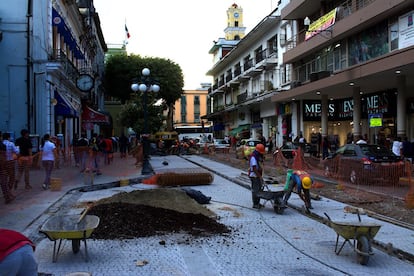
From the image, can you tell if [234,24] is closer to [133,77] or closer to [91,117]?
[133,77]

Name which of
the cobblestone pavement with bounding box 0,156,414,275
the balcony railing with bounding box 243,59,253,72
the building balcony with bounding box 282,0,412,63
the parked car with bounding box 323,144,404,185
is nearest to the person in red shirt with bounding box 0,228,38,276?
the cobblestone pavement with bounding box 0,156,414,275

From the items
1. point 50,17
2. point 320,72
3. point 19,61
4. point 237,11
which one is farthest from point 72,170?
point 237,11

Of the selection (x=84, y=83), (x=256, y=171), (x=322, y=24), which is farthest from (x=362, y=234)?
(x=84, y=83)

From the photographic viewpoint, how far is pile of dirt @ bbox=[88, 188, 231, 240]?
823 cm

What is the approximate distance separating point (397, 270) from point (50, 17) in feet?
78.3

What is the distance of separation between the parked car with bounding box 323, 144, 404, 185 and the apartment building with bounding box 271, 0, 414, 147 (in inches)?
199

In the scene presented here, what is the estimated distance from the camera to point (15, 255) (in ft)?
10.5

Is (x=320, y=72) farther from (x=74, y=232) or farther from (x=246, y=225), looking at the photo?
(x=74, y=232)

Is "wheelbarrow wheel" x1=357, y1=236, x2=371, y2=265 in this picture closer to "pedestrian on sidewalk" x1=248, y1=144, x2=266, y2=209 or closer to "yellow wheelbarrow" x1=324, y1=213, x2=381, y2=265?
"yellow wheelbarrow" x1=324, y1=213, x2=381, y2=265

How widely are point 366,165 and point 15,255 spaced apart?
45.5 feet

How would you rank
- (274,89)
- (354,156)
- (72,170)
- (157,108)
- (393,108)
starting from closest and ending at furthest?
(354,156)
(72,170)
(393,108)
(274,89)
(157,108)

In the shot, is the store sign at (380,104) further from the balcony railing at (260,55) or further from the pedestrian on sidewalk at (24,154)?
the pedestrian on sidewalk at (24,154)

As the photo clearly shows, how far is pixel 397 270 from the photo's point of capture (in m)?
6.31

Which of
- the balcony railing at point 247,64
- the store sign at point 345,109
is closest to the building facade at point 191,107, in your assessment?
the balcony railing at point 247,64
